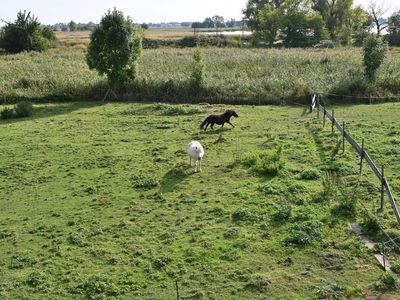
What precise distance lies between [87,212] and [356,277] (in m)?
8.08

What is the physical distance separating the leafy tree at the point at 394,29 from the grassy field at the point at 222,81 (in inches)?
1449

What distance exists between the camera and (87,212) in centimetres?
1413

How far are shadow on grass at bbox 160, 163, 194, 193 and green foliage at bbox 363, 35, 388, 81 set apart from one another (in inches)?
821

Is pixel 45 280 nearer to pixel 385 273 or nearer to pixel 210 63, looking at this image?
pixel 385 273

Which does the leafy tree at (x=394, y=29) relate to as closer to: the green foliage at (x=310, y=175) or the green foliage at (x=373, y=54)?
the green foliage at (x=373, y=54)

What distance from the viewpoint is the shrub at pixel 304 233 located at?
11719 millimetres

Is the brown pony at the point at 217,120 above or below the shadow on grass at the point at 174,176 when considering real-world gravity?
above

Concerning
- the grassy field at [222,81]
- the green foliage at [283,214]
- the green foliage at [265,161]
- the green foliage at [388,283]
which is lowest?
the green foliage at [388,283]

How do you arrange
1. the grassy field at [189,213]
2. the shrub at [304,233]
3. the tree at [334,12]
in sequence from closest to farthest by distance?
the grassy field at [189,213]
the shrub at [304,233]
the tree at [334,12]

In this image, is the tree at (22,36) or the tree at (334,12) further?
the tree at (334,12)

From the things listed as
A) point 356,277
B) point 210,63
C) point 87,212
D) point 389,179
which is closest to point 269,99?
point 210,63

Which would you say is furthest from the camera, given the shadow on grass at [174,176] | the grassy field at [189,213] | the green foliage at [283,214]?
the shadow on grass at [174,176]

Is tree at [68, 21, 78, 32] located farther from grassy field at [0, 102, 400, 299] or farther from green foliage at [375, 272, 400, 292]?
green foliage at [375, 272, 400, 292]

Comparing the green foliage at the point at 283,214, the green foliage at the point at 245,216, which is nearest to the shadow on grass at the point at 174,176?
the green foliage at the point at 245,216
